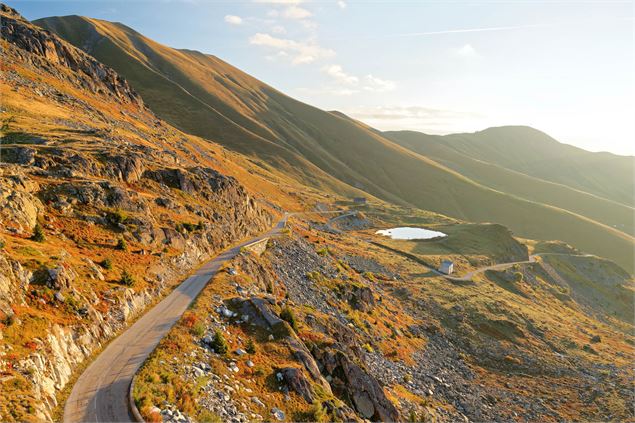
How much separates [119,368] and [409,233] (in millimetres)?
111270

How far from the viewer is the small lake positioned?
119812 millimetres

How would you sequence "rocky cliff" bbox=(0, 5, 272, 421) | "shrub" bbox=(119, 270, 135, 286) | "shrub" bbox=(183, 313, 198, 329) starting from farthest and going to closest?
"shrub" bbox=(119, 270, 135, 286) → "shrub" bbox=(183, 313, 198, 329) → "rocky cliff" bbox=(0, 5, 272, 421)

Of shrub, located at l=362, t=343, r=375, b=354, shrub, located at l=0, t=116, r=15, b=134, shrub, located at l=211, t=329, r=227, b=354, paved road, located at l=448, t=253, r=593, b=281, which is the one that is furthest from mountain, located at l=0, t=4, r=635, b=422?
paved road, located at l=448, t=253, r=593, b=281

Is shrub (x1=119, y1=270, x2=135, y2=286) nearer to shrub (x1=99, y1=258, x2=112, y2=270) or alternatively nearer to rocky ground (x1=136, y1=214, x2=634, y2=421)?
shrub (x1=99, y1=258, x2=112, y2=270)

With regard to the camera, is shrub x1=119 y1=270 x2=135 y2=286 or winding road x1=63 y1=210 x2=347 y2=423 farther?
shrub x1=119 y1=270 x2=135 y2=286

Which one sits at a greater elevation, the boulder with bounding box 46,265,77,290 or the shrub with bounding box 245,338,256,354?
the boulder with bounding box 46,265,77,290

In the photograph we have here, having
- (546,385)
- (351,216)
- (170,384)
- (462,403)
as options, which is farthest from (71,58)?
(546,385)

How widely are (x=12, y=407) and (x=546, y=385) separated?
2284 inches

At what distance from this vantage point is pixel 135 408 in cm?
1812

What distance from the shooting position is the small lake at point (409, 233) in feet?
393

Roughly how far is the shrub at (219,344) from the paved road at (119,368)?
3.77m

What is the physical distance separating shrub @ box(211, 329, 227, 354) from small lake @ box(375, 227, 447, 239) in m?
96.6

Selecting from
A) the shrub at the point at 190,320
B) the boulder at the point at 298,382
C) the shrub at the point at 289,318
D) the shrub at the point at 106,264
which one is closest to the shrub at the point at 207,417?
the boulder at the point at 298,382

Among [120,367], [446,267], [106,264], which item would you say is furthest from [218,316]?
[446,267]
